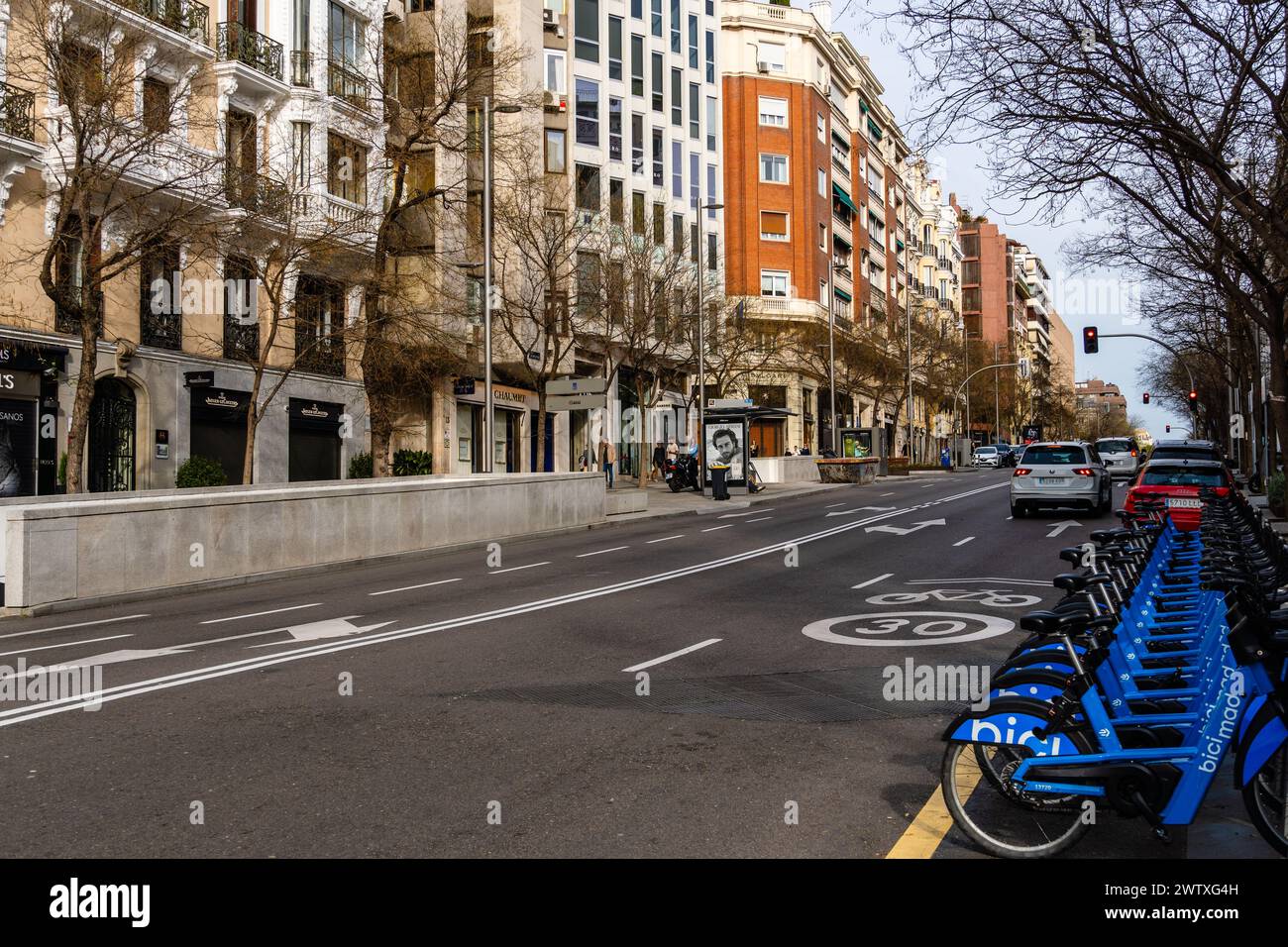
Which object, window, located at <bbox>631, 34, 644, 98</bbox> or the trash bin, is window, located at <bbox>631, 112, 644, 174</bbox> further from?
the trash bin

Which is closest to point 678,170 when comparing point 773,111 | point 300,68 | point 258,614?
point 773,111

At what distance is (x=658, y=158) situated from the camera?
51219 millimetres

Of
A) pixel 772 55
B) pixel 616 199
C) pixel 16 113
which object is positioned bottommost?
pixel 16 113

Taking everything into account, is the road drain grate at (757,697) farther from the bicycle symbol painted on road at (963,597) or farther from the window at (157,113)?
the window at (157,113)

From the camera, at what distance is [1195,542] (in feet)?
27.8

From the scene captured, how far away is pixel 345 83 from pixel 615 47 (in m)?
18.5

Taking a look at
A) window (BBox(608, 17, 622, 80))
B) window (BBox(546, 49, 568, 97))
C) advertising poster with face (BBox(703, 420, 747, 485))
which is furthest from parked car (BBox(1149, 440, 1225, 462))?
window (BBox(608, 17, 622, 80))

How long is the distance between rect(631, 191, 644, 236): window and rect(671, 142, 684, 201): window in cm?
509

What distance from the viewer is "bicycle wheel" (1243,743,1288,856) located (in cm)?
435

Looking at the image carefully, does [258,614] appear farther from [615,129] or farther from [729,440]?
[615,129]

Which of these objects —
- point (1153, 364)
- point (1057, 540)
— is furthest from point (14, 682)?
point (1153, 364)
